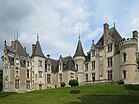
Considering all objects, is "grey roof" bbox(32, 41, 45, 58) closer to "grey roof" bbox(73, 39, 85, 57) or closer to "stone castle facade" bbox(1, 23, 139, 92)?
"stone castle facade" bbox(1, 23, 139, 92)

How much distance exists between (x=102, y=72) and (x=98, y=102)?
80.2 ft

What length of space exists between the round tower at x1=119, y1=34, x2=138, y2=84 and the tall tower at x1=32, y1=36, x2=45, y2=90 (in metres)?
19.4

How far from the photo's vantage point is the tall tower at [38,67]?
56.8 m

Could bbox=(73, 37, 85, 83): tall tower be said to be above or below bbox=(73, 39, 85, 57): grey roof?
below

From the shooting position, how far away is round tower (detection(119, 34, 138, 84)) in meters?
45.2

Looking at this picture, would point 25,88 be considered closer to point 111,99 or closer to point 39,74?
point 39,74

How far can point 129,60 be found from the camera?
45562 mm

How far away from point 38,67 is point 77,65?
8.69m

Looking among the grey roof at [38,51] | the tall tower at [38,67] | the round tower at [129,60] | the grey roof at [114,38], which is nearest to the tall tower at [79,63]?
the grey roof at [114,38]

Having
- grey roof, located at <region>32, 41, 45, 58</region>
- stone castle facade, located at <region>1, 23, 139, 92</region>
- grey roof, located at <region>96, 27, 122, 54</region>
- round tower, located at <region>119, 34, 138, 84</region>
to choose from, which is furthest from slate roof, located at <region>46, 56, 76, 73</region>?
round tower, located at <region>119, 34, 138, 84</region>

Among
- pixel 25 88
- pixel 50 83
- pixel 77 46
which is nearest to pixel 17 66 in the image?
pixel 25 88

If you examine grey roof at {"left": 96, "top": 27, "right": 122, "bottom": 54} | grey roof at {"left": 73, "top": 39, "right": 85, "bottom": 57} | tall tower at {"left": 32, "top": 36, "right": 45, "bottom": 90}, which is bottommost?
tall tower at {"left": 32, "top": 36, "right": 45, "bottom": 90}

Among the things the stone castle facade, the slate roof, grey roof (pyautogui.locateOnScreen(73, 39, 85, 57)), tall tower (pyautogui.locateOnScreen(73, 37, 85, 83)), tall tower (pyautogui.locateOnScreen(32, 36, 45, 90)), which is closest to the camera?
the stone castle facade

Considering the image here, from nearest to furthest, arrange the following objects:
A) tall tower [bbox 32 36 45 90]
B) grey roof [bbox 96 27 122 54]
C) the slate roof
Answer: grey roof [bbox 96 27 122 54]
tall tower [bbox 32 36 45 90]
the slate roof
